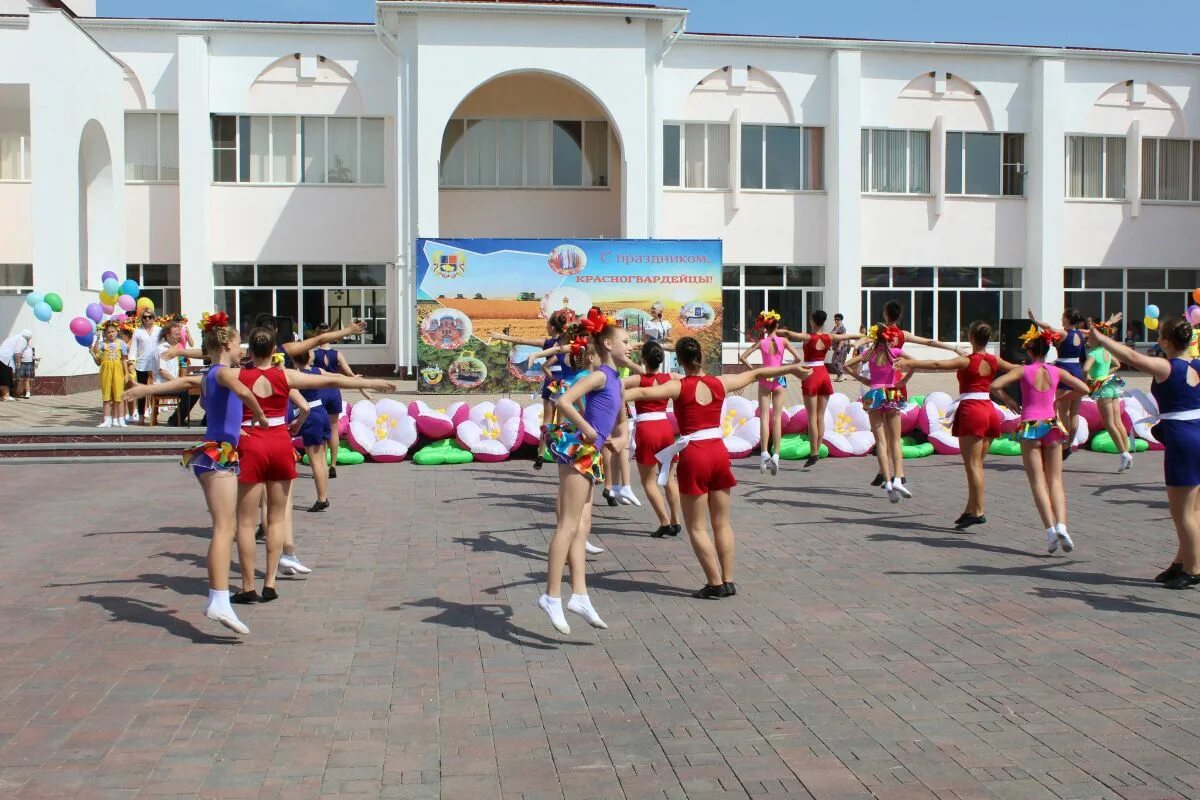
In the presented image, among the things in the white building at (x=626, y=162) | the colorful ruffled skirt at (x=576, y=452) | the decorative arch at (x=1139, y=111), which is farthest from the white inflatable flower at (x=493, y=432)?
the decorative arch at (x=1139, y=111)

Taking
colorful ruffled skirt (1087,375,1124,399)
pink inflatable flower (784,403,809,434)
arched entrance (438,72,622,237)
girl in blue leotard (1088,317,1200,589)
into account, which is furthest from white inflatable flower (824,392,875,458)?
arched entrance (438,72,622,237)

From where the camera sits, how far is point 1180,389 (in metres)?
8.55

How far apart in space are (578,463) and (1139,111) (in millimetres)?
34485

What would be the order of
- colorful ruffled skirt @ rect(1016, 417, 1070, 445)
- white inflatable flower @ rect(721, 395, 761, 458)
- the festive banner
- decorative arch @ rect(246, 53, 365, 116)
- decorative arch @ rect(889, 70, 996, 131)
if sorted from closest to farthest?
colorful ruffled skirt @ rect(1016, 417, 1070, 445) < white inflatable flower @ rect(721, 395, 761, 458) < the festive banner < decorative arch @ rect(246, 53, 365, 116) < decorative arch @ rect(889, 70, 996, 131)

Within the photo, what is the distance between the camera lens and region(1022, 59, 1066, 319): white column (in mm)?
35344

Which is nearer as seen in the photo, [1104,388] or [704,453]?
[704,453]

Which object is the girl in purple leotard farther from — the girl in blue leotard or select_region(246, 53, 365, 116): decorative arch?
select_region(246, 53, 365, 116): decorative arch

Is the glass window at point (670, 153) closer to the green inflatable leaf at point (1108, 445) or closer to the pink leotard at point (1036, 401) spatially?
the green inflatable leaf at point (1108, 445)

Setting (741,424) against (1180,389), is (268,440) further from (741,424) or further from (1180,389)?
(741,424)

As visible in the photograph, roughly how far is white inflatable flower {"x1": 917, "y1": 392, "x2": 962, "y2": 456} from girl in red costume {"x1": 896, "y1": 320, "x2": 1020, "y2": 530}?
5754 millimetres

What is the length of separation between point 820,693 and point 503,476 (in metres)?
9.19

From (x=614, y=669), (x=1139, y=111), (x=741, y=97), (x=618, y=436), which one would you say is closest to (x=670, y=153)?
(x=741, y=97)

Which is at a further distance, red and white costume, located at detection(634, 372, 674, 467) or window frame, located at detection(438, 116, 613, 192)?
window frame, located at detection(438, 116, 613, 192)

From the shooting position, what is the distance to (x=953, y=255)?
3569 cm
